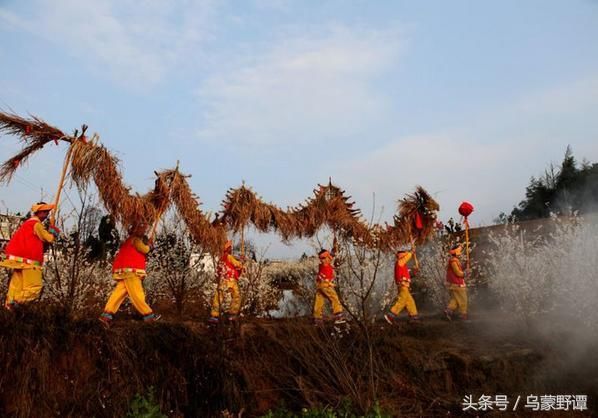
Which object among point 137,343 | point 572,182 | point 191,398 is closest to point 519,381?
point 191,398

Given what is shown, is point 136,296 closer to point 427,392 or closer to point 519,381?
point 427,392

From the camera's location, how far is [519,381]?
677 cm

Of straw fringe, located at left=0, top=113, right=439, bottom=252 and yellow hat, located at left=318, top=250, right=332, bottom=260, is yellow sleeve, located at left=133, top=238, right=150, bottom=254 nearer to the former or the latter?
straw fringe, located at left=0, top=113, right=439, bottom=252

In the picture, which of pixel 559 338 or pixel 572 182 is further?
pixel 572 182

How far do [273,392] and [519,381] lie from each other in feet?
12.2

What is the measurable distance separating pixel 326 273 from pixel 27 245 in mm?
4918

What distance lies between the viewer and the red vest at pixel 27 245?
6145 millimetres

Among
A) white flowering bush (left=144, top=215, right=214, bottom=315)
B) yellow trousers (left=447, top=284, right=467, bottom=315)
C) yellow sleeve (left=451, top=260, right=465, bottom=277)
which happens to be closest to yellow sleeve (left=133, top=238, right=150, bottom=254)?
white flowering bush (left=144, top=215, right=214, bottom=315)

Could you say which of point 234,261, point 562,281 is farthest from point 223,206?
point 562,281

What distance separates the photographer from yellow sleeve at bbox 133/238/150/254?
6.71 metres

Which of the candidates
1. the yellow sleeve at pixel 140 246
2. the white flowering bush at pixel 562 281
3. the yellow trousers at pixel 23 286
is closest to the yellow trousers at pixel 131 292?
the yellow sleeve at pixel 140 246

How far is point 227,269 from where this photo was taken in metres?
8.13

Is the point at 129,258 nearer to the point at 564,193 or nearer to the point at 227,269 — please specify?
the point at 227,269

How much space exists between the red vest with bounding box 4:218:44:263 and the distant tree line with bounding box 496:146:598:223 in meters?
19.8
